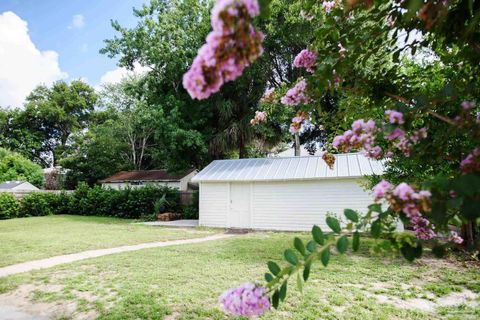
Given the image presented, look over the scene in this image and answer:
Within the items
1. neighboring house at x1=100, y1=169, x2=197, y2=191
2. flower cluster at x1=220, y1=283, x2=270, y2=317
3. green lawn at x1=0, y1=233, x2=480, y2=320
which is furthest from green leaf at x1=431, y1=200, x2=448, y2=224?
neighboring house at x1=100, y1=169, x2=197, y2=191

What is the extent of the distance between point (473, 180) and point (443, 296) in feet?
14.1

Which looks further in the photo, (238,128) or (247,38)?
(238,128)

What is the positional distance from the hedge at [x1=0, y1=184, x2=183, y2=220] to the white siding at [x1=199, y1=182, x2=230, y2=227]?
395 centimetres

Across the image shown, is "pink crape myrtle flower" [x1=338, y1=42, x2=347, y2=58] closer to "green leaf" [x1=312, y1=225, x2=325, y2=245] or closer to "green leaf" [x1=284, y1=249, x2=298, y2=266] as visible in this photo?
"green leaf" [x1=312, y1=225, x2=325, y2=245]

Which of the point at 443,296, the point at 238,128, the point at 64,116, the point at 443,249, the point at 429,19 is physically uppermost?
the point at 64,116

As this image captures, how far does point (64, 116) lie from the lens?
38.3 metres

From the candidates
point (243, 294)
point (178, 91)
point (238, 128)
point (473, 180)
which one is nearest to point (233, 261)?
point (243, 294)

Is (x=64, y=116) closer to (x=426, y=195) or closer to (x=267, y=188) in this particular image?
(x=267, y=188)

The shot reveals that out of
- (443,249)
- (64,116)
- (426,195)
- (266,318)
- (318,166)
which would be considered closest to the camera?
(426,195)

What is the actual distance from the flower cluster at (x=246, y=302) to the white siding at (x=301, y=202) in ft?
34.1

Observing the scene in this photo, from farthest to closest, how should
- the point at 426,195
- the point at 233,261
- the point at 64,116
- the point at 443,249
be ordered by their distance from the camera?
the point at 64,116, the point at 233,261, the point at 443,249, the point at 426,195

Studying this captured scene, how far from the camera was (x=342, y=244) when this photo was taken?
1.23 m

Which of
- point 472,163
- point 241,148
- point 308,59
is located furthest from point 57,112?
point 472,163

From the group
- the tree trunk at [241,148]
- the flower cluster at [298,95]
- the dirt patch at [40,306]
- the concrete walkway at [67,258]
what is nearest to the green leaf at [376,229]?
the flower cluster at [298,95]
